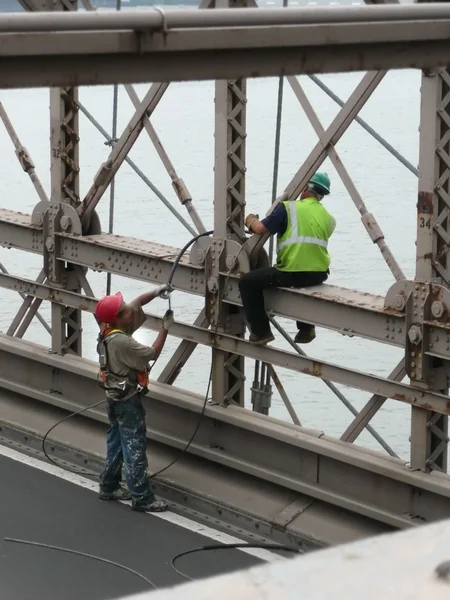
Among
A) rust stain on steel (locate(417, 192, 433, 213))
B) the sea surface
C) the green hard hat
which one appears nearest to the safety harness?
the green hard hat

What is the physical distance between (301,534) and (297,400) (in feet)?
41.2

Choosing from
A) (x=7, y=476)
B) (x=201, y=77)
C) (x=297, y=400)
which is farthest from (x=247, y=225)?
(x=297, y=400)

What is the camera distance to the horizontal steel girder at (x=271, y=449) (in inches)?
308

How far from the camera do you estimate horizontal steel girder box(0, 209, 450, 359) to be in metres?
7.86

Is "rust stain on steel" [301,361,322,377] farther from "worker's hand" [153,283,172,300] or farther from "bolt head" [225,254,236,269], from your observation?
"worker's hand" [153,283,172,300]

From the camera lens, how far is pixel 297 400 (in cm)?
2069

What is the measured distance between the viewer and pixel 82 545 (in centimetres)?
812

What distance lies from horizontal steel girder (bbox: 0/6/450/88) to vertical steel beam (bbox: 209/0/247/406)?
455cm

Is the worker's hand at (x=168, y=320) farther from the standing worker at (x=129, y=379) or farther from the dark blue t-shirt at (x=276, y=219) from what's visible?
the dark blue t-shirt at (x=276, y=219)

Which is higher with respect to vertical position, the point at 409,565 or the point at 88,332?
the point at 88,332

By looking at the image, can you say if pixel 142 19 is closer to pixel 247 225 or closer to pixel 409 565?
pixel 409 565

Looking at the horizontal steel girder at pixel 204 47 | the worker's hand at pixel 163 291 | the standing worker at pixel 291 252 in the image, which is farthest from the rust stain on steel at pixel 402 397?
the horizontal steel girder at pixel 204 47

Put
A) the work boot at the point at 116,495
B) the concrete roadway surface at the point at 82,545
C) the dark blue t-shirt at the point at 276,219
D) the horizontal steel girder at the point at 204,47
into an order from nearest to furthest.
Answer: the horizontal steel girder at the point at 204,47, the concrete roadway surface at the point at 82,545, the dark blue t-shirt at the point at 276,219, the work boot at the point at 116,495

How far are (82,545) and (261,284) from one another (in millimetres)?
2210
